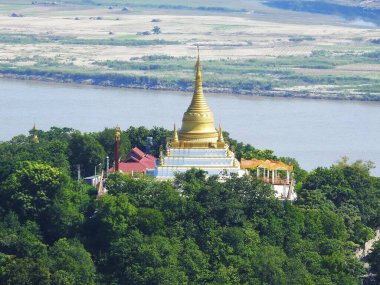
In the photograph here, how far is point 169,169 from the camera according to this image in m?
39.5

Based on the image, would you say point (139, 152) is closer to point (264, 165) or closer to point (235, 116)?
point (264, 165)

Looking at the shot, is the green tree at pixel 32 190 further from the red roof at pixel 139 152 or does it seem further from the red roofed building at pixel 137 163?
the red roof at pixel 139 152

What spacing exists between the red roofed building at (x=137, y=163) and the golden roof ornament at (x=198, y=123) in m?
1.23

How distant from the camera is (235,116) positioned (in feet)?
203

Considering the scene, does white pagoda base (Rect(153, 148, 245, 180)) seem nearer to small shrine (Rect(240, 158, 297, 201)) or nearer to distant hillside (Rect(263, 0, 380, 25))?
small shrine (Rect(240, 158, 297, 201))

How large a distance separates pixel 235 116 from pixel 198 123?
71.1 feet

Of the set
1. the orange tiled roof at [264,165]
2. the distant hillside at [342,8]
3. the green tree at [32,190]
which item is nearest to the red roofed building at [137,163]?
the orange tiled roof at [264,165]

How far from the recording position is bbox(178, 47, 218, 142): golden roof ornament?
131ft

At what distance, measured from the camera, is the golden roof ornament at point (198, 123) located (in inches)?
1576

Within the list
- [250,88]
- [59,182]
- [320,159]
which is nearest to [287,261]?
[59,182]

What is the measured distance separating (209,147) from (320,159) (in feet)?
37.4

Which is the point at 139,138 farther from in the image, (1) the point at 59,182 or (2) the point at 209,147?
(1) the point at 59,182

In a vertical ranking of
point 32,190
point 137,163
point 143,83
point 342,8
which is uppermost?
point 32,190

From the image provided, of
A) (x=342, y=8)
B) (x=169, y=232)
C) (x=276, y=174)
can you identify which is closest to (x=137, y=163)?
(x=276, y=174)
